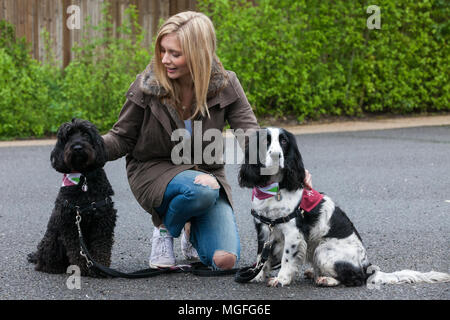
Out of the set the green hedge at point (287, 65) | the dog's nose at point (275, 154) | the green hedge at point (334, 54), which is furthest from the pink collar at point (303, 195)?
the green hedge at point (334, 54)

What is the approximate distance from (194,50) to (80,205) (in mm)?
1286

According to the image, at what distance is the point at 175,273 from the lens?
4.80 m

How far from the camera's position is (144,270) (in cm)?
468

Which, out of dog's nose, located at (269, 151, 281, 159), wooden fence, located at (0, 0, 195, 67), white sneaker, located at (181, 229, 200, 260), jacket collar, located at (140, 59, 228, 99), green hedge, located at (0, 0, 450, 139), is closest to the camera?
dog's nose, located at (269, 151, 281, 159)

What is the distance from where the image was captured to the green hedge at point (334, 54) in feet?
39.4

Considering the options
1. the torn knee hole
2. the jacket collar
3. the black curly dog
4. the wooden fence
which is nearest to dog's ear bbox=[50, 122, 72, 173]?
the black curly dog

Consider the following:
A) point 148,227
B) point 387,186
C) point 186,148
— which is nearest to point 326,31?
point 387,186

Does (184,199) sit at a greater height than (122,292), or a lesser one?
greater

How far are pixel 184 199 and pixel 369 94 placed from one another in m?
9.25

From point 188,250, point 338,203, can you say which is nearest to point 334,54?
point 338,203

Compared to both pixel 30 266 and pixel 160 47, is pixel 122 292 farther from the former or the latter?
pixel 160 47

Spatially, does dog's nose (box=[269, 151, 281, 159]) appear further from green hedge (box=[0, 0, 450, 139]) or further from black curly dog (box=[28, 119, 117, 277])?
green hedge (box=[0, 0, 450, 139])

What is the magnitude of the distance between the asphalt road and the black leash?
48 millimetres

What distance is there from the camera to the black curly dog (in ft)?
14.1
